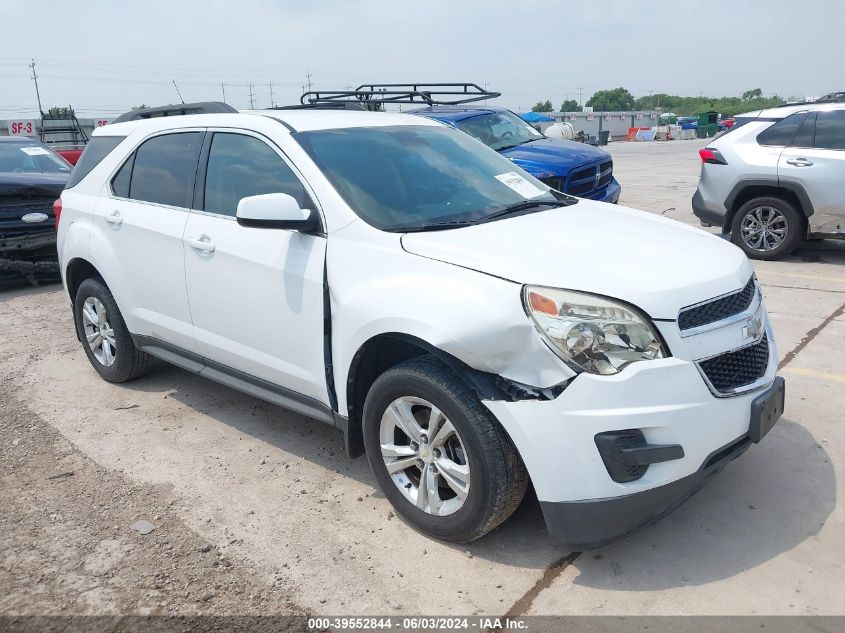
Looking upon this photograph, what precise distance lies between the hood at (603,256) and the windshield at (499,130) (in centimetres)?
619

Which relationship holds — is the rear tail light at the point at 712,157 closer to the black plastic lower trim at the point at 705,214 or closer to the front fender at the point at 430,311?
the black plastic lower trim at the point at 705,214

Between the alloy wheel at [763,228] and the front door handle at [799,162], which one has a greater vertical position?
the front door handle at [799,162]

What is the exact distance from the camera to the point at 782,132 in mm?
8062

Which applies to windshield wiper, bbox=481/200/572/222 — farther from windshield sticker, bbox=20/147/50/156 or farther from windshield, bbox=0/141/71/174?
windshield sticker, bbox=20/147/50/156

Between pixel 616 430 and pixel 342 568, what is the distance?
4.24ft

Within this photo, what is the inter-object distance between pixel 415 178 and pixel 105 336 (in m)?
2.76

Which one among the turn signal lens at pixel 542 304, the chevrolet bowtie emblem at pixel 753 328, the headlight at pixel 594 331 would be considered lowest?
the chevrolet bowtie emblem at pixel 753 328

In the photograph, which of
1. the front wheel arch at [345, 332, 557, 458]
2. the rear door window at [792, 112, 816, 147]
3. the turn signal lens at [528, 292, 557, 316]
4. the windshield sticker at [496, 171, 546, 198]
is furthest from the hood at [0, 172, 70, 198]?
the rear door window at [792, 112, 816, 147]

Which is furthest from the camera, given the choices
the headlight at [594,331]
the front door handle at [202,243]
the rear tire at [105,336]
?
the rear tire at [105,336]

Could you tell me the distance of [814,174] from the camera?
7668mm

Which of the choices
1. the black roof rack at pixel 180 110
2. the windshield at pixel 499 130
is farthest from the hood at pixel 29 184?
the windshield at pixel 499 130

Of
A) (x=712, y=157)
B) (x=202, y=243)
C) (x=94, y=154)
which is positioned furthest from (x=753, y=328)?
(x=712, y=157)

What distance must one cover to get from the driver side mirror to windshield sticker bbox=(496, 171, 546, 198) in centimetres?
125

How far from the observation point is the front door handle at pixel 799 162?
7730mm
